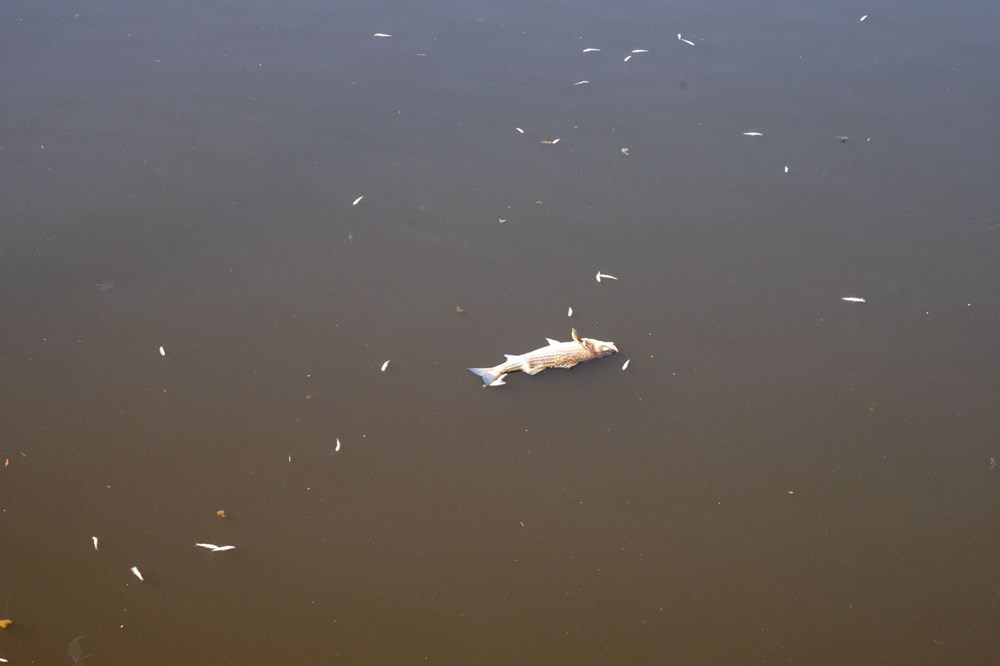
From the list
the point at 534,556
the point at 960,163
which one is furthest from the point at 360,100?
the point at 960,163

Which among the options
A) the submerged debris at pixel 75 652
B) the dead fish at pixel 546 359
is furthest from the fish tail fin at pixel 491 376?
the submerged debris at pixel 75 652

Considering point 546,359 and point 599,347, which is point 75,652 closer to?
point 546,359

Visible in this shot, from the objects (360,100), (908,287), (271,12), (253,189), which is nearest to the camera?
(908,287)

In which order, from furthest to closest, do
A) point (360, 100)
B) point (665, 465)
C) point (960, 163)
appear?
point (360, 100), point (960, 163), point (665, 465)

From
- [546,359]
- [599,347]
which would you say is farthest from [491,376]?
[599,347]

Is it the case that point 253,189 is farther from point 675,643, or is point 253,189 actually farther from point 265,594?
point 675,643

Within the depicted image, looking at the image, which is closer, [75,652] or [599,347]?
[75,652]

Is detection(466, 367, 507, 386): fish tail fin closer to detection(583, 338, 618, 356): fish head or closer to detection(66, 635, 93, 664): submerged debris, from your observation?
detection(583, 338, 618, 356): fish head

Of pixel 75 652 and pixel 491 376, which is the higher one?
pixel 491 376
